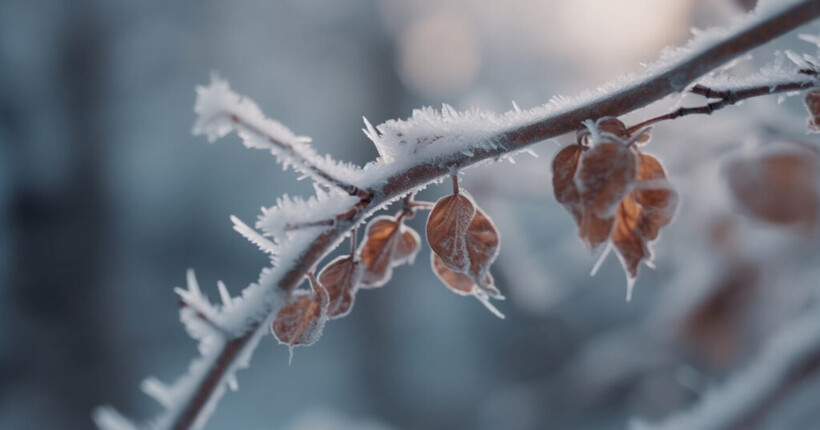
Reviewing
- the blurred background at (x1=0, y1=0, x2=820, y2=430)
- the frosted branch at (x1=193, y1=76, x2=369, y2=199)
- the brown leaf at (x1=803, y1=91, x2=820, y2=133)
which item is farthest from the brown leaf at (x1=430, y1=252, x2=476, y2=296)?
the blurred background at (x1=0, y1=0, x2=820, y2=430)

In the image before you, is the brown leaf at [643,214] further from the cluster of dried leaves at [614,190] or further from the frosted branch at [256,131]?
the frosted branch at [256,131]

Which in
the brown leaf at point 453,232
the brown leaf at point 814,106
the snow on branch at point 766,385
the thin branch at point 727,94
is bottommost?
the brown leaf at point 453,232

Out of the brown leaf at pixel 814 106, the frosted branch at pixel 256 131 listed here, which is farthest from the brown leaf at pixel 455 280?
the brown leaf at pixel 814 106

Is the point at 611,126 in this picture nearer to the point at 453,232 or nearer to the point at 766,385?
the point at 453,232

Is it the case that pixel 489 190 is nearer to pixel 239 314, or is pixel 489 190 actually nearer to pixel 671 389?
pixel 671 389

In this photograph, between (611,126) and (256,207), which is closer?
(611,126)

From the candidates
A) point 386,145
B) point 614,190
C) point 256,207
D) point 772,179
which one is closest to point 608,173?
point 614,190
